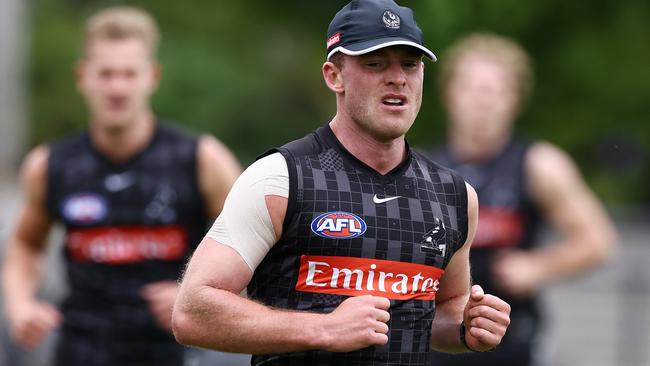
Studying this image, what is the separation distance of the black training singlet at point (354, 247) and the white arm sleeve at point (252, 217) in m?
0.06

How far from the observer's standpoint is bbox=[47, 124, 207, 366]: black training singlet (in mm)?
7586

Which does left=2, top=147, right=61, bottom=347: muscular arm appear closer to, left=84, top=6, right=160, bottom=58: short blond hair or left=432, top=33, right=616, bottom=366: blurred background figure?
left=84, top=6, right=160, bottom=58: short blond hair

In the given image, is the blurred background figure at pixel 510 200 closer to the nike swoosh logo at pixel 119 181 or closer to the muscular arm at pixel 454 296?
the nike swoosh logo at pixel 119 181

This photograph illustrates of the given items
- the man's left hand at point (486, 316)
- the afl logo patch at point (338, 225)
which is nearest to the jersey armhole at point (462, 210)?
→ the man's left hand at point (486, 316)

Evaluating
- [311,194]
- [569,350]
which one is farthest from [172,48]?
[311,194]

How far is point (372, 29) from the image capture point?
186 inches

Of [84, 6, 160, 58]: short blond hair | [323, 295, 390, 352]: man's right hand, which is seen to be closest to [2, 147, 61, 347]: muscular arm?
[84, 6, 160, 58]: short blond hair

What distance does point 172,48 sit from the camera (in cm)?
2011

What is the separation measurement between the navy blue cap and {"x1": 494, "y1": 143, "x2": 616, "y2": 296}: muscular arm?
412 centimetres

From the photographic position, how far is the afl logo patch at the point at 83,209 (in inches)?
299

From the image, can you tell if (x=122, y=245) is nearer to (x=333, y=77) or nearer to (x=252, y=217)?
(x=333, y=77)

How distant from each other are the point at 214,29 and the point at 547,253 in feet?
39.4

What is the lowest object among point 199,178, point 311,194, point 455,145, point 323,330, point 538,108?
point 323,330

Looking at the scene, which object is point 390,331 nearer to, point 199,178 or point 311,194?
point 311,194
